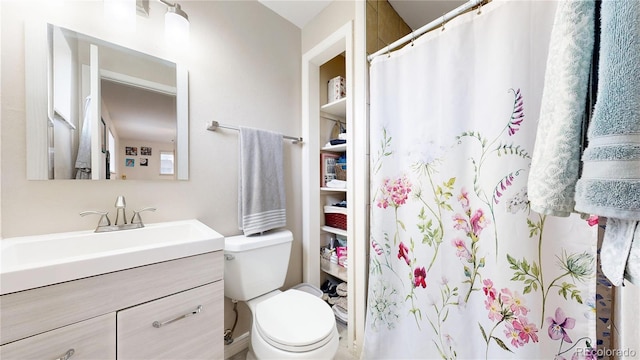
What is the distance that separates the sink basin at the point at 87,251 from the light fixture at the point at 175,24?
963 millimetres

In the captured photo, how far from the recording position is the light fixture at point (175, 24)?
1073 mm

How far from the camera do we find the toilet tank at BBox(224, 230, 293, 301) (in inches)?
44.8

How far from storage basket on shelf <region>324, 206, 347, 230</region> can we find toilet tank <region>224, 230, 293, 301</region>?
470 mm

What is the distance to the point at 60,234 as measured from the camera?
865 mm

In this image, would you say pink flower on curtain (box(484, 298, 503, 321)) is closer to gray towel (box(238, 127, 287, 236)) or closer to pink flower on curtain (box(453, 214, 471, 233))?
pink flower on curtain (box(453, 214, 471, 233))

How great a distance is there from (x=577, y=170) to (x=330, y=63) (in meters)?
1.82

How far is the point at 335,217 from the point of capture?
1.67 m

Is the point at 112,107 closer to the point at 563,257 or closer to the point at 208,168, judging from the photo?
the point at 208,168

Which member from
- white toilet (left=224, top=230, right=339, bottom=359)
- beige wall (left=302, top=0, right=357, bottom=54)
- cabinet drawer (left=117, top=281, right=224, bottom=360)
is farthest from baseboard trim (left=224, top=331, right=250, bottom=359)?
beige wall (left=302, top=0, right=357, bottom=54)

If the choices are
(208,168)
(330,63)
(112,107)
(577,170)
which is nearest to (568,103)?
(577,170)

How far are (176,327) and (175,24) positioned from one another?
137 cm

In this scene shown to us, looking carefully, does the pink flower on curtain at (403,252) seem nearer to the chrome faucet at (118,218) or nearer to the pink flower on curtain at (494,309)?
the pink flower on curtain at (494,309)

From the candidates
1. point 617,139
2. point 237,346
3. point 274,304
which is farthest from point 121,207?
point 617,139

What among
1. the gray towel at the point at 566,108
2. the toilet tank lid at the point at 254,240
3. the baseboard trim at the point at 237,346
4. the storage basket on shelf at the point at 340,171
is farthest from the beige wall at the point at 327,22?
the baseboard trim at the point at 237,346
